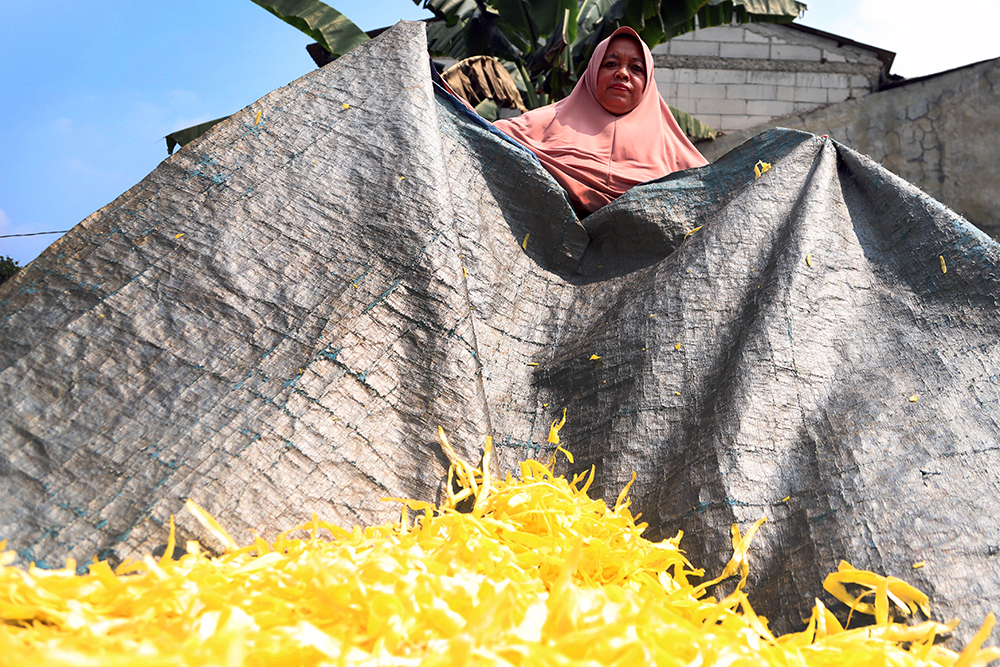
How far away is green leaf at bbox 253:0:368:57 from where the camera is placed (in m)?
4.05

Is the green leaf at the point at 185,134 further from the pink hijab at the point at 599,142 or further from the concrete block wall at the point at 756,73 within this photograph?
the concrete block wall at the point at 756,73

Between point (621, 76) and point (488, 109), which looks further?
point (488, 109)

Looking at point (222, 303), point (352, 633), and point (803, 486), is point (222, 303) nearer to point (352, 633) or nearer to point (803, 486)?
point (352, 633)

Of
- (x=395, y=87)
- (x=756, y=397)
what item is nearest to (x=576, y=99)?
(x=395, y=87)

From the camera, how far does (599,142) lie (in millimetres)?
2299

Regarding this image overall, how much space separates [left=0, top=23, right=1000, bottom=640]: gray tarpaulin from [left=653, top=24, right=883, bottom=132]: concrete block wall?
241 inches

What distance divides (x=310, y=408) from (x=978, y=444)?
1.00m

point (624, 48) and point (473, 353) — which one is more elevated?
point (624, 48)

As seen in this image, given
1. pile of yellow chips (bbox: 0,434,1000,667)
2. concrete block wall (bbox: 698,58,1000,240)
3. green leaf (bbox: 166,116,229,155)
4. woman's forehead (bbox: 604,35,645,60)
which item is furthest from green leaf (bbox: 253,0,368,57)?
pile of yellow chips (bbox: 0,434,1000,667)

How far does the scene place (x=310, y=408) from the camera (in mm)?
1032

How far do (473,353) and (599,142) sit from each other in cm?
138

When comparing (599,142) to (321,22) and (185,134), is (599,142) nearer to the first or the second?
(321,22)

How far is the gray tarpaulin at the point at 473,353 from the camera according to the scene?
92 centimetres

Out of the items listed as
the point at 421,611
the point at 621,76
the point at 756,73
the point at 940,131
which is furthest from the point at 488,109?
the point at 421,611
